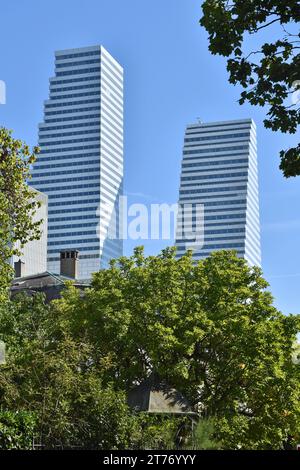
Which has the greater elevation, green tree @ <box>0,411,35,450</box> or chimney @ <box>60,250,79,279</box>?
chimney @ <box>60,250,79,279</box>

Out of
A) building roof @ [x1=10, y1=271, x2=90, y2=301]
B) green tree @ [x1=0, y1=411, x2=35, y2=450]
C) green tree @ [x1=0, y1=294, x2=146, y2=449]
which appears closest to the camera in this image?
green tree @ [x1=0, y1=411, x2=35, y2=450]

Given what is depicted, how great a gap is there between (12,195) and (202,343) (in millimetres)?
13978

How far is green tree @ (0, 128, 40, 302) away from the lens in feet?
93.4

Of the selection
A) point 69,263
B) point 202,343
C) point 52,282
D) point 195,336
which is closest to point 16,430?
point 195,336

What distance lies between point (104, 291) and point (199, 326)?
16.1 ft

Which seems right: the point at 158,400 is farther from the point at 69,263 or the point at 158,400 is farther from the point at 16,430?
the point at 69,263

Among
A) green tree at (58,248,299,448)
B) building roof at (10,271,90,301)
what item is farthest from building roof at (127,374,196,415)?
building roof at (10,271,90,301)

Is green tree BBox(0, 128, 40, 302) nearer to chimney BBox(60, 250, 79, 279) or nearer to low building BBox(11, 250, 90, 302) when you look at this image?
low building BBox(11, 250, 90, 302)

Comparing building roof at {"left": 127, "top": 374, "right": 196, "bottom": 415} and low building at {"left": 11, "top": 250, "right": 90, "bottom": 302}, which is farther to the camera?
low building at {"left": 11, "top": 250, "right": 90, "bottom": 302}

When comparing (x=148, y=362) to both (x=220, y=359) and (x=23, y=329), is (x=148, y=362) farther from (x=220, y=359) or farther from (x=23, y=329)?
(x=23, y=329)

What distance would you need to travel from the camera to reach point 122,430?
92.6 feet

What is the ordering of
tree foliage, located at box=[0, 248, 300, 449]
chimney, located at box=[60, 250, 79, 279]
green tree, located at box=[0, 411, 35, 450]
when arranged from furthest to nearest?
chimney, located at box=[60, 250, 79, 279]
tree foliage, located at box=[0, 248, 300, 449]
green tree, located at box=[0, 411, 35, 450]

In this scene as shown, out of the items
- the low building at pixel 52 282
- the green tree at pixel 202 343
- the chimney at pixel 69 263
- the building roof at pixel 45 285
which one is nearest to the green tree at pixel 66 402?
the green tree at pixel 202 343

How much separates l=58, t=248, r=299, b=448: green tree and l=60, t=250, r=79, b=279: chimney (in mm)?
32269
